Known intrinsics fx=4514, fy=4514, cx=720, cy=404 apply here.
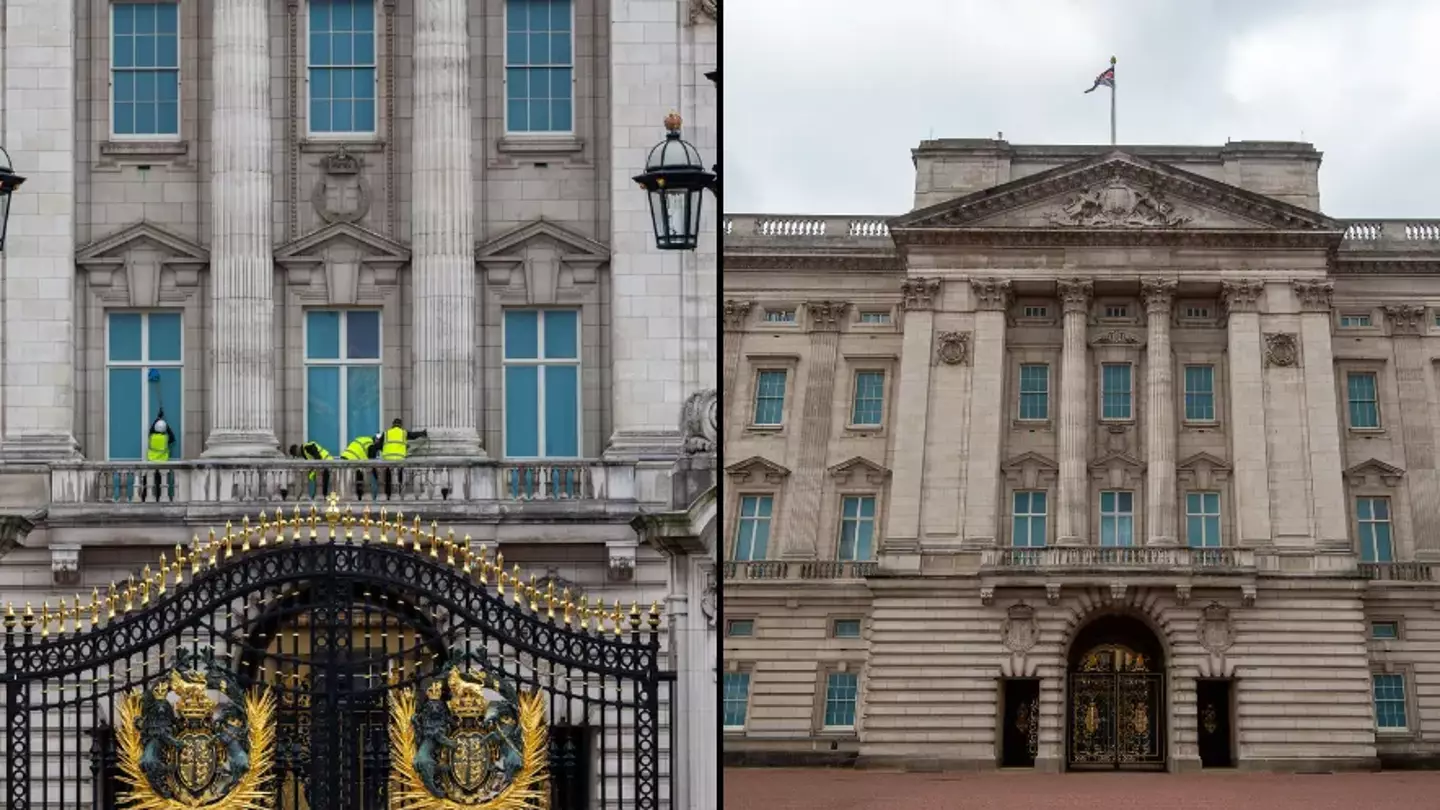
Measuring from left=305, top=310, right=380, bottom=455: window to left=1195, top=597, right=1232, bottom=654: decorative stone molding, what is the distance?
7128mm

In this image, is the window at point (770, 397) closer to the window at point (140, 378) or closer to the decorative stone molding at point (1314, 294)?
the decorative stone molding at point (1314, 294)

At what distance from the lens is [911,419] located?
110 ft

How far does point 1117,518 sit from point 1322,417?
1700mm

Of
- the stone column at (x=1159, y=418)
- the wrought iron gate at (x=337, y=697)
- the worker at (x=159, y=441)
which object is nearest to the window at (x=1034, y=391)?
the stone column at (x=1159, y=418)

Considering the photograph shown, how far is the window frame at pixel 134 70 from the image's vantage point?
36.6m

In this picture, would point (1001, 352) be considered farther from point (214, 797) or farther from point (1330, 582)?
point (214, 797)

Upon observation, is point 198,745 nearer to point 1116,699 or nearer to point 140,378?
point 140,378

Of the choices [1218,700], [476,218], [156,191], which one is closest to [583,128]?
[476,218]

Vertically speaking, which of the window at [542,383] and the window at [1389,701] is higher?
the window at [542,383]

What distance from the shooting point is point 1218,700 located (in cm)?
3353

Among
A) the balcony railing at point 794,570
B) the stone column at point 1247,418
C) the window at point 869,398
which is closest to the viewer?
the balcony railing at point 794,570

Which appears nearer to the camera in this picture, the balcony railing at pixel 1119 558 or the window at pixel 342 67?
the balcony railing at pixel 1119 558

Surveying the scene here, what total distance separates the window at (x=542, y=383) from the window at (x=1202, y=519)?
17.7 ft

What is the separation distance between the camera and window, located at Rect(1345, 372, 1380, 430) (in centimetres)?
3334
